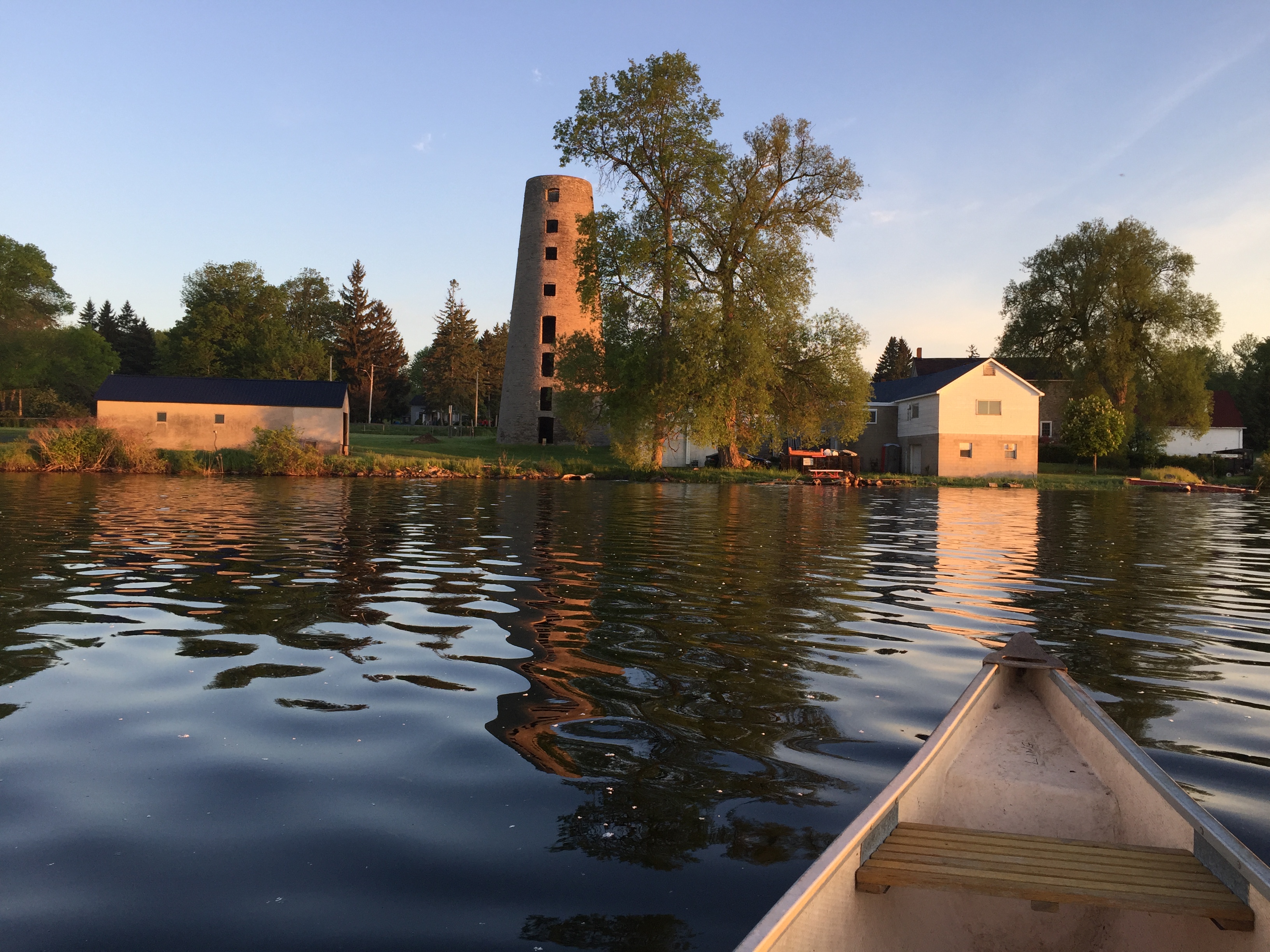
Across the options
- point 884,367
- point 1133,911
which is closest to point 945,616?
point 1133,911

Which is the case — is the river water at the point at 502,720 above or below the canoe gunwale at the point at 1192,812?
below

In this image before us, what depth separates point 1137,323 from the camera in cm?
5984

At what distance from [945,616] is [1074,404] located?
5303 centimetres

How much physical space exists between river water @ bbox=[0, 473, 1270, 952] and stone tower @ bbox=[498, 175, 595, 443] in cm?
4530

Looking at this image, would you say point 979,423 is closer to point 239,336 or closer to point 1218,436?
point 1218,436

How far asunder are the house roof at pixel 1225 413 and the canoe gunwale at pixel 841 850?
78083mm

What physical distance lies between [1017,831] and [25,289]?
97096 mm

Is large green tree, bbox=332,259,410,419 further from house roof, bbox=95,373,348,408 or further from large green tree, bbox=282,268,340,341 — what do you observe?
house roof, bbox=95,373,348,408

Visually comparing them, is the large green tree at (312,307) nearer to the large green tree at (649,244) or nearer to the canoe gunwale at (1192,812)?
the large green tree at (649,244)

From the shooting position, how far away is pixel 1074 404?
55938 mm

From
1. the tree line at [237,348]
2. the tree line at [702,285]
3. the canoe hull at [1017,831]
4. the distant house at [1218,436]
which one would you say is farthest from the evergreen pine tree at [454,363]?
the canoe hull at [1017,831]

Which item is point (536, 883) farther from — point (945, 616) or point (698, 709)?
point (945, 616)

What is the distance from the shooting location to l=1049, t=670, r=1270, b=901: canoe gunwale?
270cm

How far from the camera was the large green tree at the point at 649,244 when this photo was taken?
40219mm
